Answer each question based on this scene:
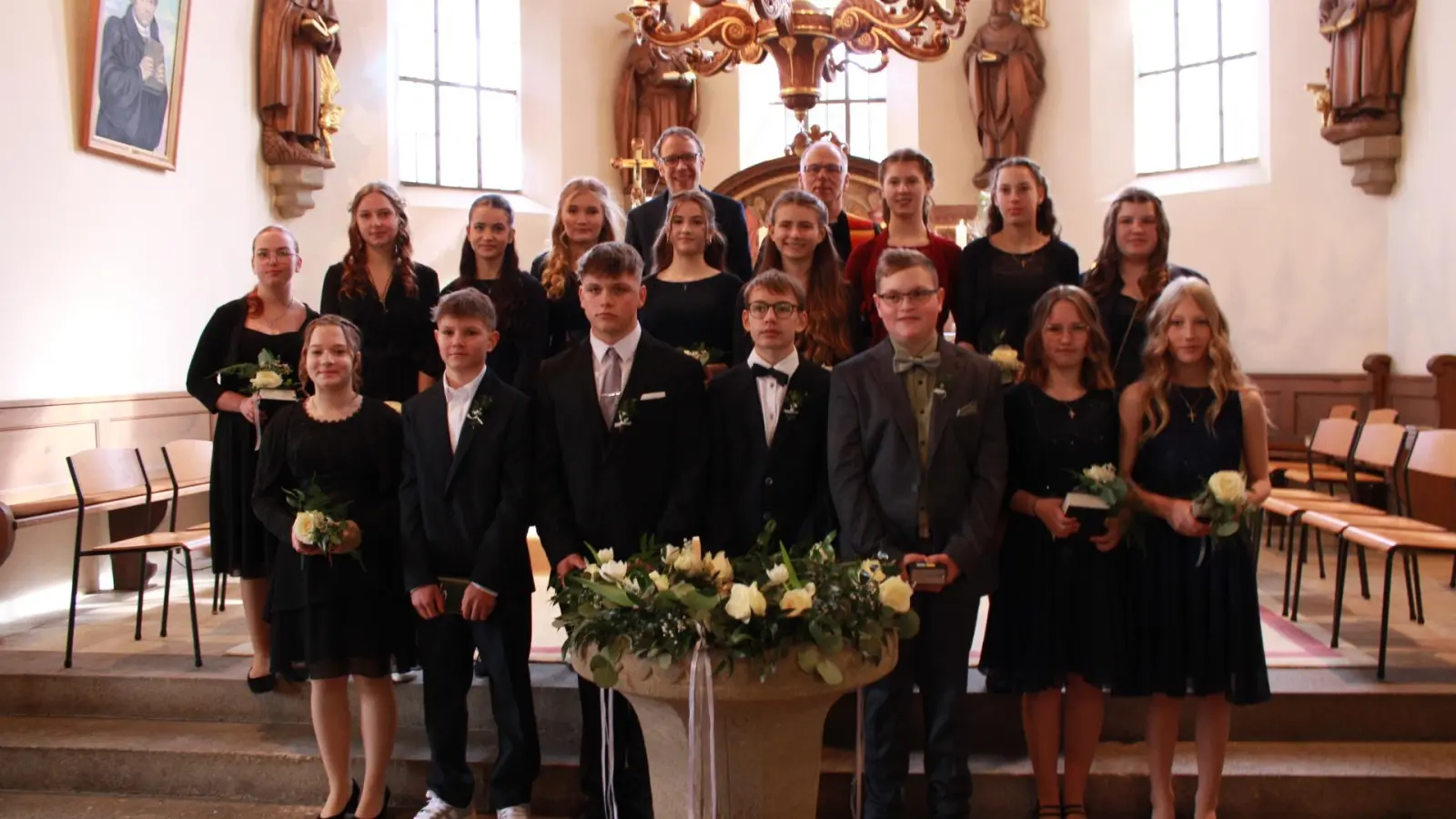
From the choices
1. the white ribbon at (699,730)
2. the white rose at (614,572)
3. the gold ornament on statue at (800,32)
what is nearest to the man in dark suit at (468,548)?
the white rose at (614,572)

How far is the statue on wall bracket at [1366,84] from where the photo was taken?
8.18 meters

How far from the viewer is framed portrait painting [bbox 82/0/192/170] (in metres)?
6.59

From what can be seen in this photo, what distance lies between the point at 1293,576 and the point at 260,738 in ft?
17.8

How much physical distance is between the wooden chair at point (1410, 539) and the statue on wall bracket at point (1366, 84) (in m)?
3.66

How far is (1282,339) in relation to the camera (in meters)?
9.61

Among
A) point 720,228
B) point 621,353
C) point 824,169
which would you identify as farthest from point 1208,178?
point 621,353

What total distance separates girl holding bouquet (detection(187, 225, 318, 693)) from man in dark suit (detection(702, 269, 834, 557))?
172cm

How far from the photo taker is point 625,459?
3.41 meters

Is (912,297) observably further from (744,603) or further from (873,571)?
(744,603)

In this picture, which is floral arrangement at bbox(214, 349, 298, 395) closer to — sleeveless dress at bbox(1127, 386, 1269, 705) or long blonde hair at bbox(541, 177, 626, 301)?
long blonde hair at bbox(541, 177, 626, 301)

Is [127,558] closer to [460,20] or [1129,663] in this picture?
[1129,663]

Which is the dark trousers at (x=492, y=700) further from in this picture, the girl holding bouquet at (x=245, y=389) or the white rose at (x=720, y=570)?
the white rose at (x=720, y=570)

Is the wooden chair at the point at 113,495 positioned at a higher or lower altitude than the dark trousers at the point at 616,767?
higher

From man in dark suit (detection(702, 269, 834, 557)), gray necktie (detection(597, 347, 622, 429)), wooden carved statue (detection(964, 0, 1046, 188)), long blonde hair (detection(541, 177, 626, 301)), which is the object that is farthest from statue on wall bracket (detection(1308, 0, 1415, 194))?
gray necktie (detection(597, 347, 622, 429))
